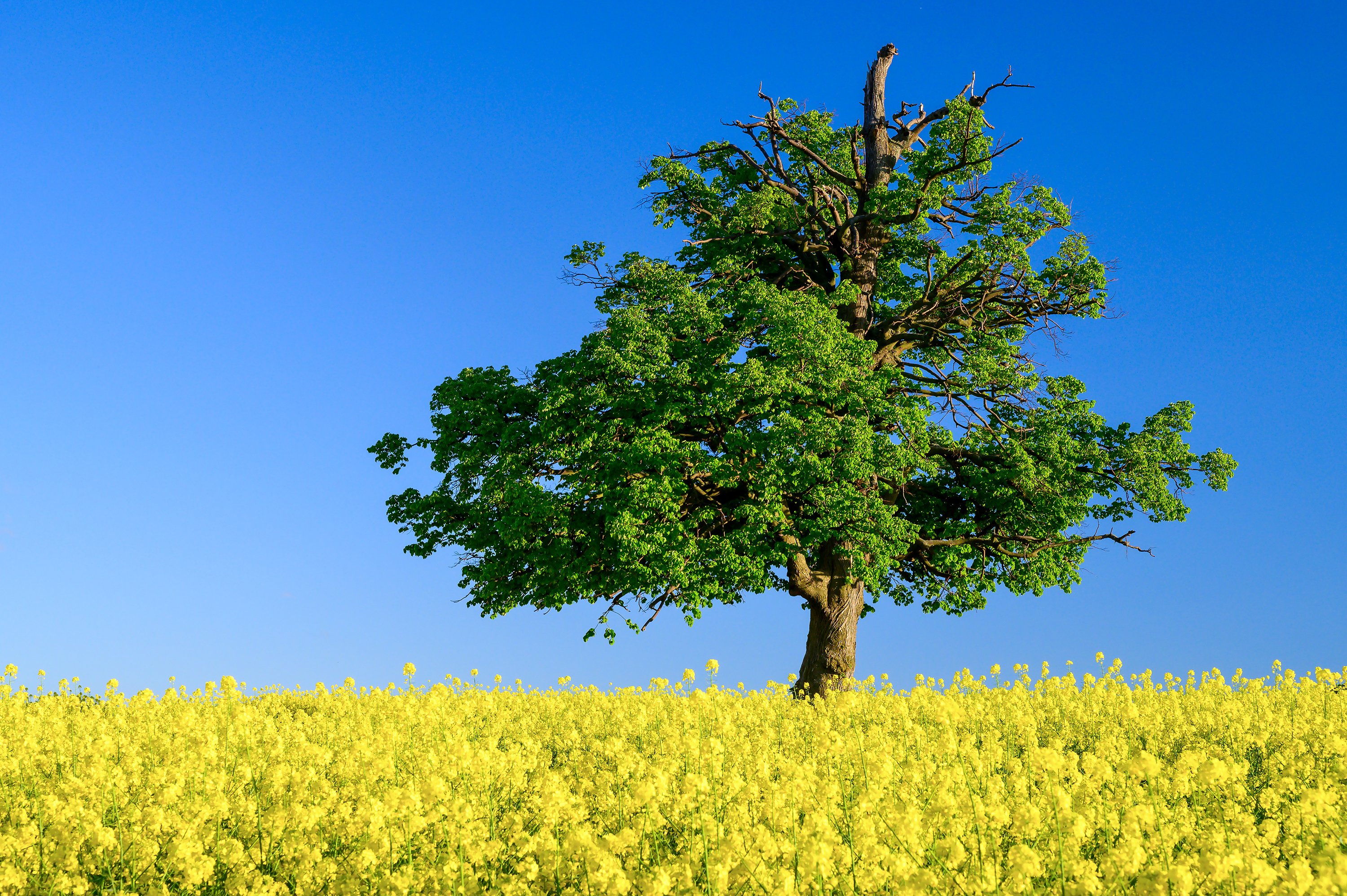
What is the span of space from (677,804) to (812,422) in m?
10.9

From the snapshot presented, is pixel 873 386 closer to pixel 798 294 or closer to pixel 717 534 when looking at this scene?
pixel 798 294

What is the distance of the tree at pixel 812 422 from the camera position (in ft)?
55.0

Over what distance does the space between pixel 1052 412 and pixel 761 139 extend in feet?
30.0

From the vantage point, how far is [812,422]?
16641mm

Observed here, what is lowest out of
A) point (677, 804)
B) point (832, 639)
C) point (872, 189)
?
point (677, 804)

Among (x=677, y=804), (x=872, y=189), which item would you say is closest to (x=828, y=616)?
(x=872, y=189)

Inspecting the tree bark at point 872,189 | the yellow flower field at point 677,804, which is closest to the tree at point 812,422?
the tree bark at point 872,189

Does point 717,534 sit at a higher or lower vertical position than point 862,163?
lower

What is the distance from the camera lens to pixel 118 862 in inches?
246

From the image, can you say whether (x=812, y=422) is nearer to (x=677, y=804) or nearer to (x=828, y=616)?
(x=828, y=616)

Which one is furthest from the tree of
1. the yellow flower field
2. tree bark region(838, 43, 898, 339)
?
the yellow flower field

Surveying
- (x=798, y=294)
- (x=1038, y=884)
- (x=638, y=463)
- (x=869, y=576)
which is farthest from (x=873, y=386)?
(x=1038, y=884)

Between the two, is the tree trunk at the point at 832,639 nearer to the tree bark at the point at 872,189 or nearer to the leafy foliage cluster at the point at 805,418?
the leafy foliage cluster at the point at 805,418

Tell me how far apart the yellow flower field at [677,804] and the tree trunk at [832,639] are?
7386 mm
